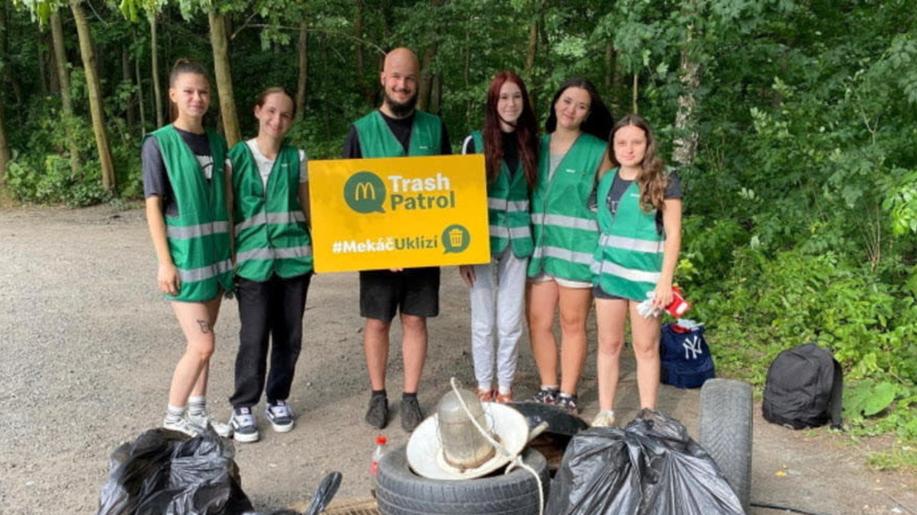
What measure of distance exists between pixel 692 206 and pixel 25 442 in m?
6.28

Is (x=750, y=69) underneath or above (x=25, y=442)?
above

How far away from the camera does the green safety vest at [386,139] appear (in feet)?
15.7

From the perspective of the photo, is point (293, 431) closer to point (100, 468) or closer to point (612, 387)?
point (100, 468)

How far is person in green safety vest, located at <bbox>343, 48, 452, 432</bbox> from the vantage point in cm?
468

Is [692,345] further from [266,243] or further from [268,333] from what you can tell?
[266,243]

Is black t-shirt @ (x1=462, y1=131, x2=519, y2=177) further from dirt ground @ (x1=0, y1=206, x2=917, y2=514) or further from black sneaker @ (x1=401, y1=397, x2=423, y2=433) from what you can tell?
dirt ground @ (x1=0, y1=206, x2=917, y2=514)

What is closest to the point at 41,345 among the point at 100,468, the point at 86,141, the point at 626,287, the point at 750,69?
the point at 100,468

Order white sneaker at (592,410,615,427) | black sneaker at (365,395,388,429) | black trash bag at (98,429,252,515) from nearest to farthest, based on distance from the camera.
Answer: black trash bag at (98,429,252,515)
white sneaker at (592,410,615,427)
black sneaker at (365,395,388,429)

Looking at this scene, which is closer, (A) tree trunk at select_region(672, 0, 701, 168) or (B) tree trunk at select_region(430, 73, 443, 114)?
(A) tree trunk at select_region(672, 0, 701, 168)

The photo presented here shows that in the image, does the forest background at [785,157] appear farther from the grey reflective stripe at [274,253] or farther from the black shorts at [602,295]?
the black shorts at [602,295]

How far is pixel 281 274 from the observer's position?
4.74 meters

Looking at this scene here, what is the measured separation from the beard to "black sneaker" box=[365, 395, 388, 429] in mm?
1708

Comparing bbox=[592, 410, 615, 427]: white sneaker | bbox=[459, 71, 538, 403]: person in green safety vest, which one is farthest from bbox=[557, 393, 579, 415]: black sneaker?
bbox=[592, 410, 615, 427]: white sneaker

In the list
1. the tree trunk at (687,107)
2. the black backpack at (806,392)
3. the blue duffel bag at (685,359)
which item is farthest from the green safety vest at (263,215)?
the tree trunk at (687,107)
